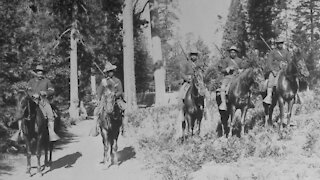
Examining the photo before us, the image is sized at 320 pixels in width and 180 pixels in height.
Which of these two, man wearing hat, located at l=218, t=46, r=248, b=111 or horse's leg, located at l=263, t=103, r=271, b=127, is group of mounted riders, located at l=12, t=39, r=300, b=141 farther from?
horse's leg, located at l=263, t=103, r=271, b=127

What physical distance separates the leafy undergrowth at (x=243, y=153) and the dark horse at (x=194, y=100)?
32.3 inches

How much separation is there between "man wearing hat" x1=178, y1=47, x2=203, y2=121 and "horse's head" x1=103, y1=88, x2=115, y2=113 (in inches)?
111

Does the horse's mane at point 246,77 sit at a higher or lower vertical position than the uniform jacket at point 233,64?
lower

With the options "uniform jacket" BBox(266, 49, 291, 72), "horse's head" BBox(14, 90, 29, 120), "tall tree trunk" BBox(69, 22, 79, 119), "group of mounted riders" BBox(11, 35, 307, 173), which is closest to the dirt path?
"group of mounted riders" BBox(11, 35, 307, 173)

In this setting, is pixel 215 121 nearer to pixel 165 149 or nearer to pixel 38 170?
pixel 165 149

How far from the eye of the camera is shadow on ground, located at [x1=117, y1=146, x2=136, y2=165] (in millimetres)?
14312

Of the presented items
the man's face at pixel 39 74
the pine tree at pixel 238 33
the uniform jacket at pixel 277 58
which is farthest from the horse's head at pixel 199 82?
the pine tree at pixel 238 33

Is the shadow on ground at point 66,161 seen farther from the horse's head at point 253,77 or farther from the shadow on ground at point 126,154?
the horse's head at point 253,77

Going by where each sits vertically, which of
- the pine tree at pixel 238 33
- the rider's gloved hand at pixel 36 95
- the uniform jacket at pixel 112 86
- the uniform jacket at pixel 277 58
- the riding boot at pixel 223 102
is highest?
the pine tree at pixel 238 33

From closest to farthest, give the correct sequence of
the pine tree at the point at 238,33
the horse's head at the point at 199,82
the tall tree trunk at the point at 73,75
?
the horse's head at the point at 199,82 < the tall tree trunk at the point at 73,75 < the pine tree at the point at 238,33

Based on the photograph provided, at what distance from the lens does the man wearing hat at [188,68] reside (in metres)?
13.7

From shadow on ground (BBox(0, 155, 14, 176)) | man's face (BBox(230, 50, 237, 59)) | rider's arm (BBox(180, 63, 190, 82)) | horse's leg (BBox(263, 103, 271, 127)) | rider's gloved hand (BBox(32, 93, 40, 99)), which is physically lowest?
shadow on ground (BBox(0, 155, 14, 176))

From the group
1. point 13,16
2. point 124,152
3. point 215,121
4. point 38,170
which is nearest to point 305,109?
point 215,121

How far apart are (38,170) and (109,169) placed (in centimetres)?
213
